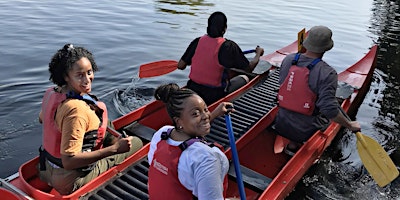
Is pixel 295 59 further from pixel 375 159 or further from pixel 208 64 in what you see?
pixel 375 159

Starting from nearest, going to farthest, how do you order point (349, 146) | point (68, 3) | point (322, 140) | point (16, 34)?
1. point (322, 140)
2. point (349, 146)
3. point (16, 34)
4. point (68, 3)

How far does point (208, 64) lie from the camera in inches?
189

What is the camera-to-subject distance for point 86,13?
11.9 metres

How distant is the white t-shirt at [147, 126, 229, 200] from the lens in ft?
6.51

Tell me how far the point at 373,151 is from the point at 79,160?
3055 millimetres

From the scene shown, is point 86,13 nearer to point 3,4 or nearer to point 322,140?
point 3,4

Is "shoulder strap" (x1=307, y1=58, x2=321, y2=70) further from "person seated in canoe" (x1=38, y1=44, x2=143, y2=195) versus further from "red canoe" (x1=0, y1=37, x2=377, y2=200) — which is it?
"person seated in canoe" (x1=38, y1=44, x2=143, y2=195)

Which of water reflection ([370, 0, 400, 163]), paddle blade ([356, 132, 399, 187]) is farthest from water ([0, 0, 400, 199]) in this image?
paddle blade ([356, 132, 399, 187])

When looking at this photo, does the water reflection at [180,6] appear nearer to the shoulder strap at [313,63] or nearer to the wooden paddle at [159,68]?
the wooden paddle at [159,68]

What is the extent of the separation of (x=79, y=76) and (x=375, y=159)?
316 centimetres

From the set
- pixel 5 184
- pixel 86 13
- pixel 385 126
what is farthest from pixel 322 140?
pixel 86 13

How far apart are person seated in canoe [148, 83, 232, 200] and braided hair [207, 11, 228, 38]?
2425mm

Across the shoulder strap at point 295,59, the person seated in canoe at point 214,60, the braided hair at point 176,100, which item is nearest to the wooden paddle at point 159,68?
the person seated in canoe at point 214,60

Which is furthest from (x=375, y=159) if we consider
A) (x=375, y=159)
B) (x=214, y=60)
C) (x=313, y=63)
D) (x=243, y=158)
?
(x=214, y=60)
